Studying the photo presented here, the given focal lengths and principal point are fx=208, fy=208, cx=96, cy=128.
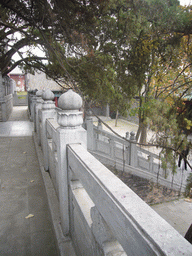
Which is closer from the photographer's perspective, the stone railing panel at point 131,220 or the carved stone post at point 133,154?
the stone railing panel at point 131,220

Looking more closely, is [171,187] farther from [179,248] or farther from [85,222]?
[179,248]

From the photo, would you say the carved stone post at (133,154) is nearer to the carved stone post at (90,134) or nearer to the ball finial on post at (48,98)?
the carved stone post at (90,134)

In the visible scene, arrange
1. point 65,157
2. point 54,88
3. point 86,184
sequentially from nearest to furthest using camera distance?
point 86,184, point 65,157, point 54,88

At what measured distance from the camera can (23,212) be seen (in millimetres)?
2713

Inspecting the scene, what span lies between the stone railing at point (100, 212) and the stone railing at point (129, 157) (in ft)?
19.6

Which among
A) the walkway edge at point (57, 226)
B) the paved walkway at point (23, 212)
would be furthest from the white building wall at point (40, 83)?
the walkway edge at point (57, 226)

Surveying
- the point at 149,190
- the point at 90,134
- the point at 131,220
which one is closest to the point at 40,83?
the point at 90,134

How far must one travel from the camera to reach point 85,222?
54.1 inches

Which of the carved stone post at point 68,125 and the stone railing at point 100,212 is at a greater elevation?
the carved stone post at point 68,125

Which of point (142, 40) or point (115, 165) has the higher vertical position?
point (142, 40)

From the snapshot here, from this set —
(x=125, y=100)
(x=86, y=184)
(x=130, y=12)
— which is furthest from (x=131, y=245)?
(x=125, y=100)

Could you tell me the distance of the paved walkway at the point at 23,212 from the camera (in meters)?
2.15

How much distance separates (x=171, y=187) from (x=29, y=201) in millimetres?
6341

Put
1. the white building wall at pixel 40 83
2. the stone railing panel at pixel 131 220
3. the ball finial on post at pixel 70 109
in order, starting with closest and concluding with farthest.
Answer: the stone railing panel at pixel 131 220 → the ball finial on post at pixel 70 109 → the white building wall at pixel 40 83
